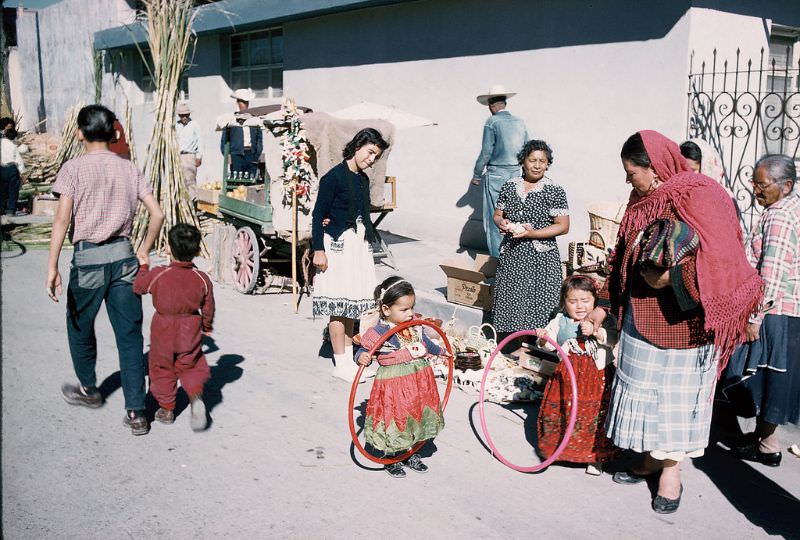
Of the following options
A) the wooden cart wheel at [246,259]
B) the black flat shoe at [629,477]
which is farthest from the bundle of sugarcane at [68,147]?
the black flat shoe at [629,477]

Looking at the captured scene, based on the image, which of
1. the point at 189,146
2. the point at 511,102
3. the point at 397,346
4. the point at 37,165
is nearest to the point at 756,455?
the point at 397,346

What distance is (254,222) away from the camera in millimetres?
8555

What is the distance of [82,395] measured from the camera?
17.1 feet

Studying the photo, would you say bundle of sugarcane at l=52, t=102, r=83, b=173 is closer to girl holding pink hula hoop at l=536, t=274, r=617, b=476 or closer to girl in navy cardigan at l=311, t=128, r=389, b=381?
girl in navy cardigan at l=311, t=128, r=389, b=381

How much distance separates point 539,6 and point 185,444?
7.14m

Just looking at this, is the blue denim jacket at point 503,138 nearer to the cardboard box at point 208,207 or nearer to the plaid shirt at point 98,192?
the cardboard box at point 208,207

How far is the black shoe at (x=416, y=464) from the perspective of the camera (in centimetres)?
444

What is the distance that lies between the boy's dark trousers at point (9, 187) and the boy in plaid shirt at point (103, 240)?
1003cm

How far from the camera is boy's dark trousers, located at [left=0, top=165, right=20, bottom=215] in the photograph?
13.5 meters

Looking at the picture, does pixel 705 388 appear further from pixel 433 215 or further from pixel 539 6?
pixel 433 215

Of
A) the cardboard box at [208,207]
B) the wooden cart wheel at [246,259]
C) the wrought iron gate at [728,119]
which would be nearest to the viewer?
the wrought iron gate at [728,119]

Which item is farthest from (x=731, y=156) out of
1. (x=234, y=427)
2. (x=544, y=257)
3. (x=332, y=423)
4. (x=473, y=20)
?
(x=234, y=427)

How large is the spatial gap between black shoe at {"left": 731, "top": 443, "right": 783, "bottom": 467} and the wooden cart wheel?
5631 mm

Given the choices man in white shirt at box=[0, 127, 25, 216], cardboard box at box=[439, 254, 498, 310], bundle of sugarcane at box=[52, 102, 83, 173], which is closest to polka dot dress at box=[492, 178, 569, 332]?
cardboard box at box=[439, 254, 498, 310]
